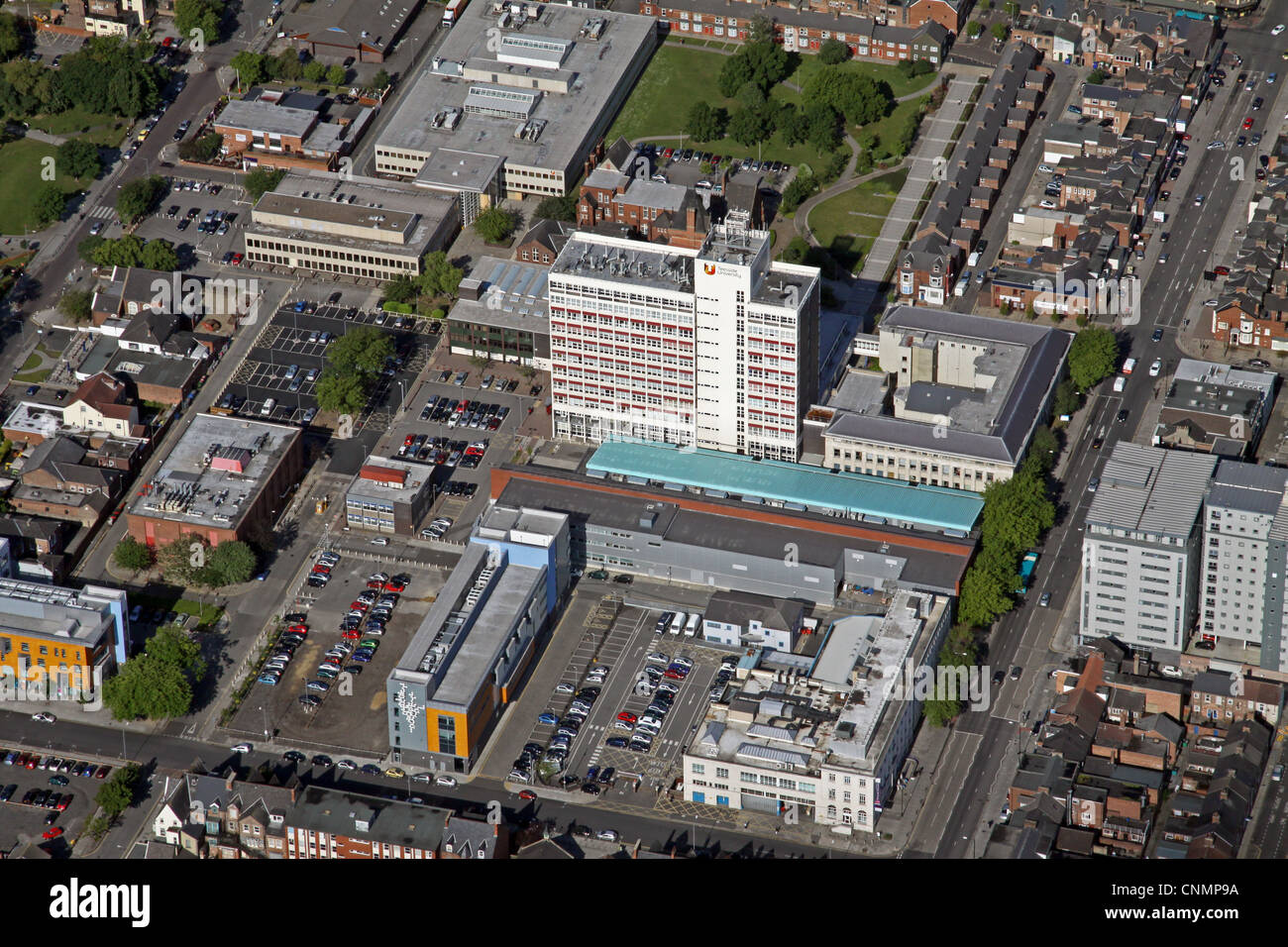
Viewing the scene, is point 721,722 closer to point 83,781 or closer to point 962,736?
point 962,736

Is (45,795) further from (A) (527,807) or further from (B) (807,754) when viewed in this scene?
(B) (807,754)

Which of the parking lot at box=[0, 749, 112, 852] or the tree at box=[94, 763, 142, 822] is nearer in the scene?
the parking lot at box=[0, 749, 112, 852]

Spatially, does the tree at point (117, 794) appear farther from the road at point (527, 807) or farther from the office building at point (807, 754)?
the office building at point (807, 754)

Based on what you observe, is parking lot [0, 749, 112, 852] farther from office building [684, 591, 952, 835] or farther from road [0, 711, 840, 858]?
office building [684, 591, 952, 835]

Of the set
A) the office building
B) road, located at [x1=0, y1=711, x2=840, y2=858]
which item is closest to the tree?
road, located at [x1=0, y1=711, x2=840, y2=858]

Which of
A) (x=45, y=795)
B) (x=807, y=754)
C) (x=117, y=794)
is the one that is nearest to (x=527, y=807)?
(x=807, y=754)

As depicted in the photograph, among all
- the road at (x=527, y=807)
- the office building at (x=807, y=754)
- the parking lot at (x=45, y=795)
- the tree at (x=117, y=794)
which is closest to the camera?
the road at (x=527, y=807)

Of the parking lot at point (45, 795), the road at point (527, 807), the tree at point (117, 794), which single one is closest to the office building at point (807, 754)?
the road at point (527, 807)
